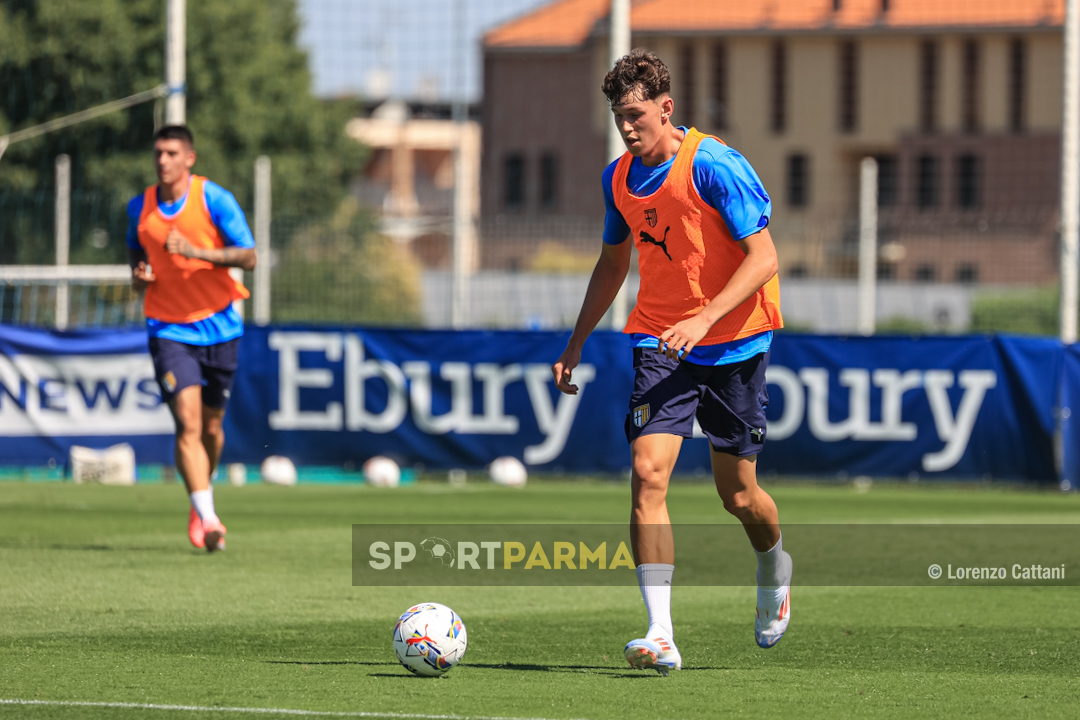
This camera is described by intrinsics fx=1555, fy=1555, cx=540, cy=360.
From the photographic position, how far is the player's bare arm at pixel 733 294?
→ 5.40m

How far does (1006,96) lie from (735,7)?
407 inches

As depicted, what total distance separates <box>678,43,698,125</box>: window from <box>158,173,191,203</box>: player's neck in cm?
4737

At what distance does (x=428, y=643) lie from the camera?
545cm

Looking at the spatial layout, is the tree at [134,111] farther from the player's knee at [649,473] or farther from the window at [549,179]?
the player's knee at [649,473]

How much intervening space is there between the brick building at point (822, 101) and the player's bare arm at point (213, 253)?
139 ft

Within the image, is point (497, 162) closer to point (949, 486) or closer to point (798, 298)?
point (798, 298)

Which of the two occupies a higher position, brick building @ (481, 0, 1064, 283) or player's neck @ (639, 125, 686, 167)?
brick building @ (481, 0, 1064, 283)

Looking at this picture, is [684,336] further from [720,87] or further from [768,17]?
[720,87]

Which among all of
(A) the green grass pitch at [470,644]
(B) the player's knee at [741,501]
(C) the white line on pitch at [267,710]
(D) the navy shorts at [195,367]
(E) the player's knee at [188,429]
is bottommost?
(A) the green grass pitch at [470,644]

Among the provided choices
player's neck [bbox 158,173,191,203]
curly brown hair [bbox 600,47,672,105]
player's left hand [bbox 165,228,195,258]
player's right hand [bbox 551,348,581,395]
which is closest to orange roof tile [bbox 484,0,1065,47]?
player's neck [bbox 158,173,191,203]

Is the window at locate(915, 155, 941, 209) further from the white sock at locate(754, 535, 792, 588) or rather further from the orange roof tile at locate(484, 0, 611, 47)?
the white sock at locate(754, 535, 792, 588)

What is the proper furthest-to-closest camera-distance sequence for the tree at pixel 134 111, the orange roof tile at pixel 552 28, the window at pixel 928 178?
the window at pixel 928 178 < the orange roof tile at pixel 552 28 < the tree at pixel 134 111

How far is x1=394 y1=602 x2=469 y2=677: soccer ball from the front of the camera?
5.45 metres
